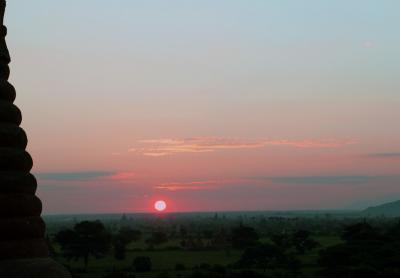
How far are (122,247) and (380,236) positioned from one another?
82.5 ft

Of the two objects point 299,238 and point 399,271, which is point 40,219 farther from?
point 299,238

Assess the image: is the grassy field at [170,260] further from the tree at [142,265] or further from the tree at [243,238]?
the tree at [243,238]

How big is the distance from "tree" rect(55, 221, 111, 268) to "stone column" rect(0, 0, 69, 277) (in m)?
45.3

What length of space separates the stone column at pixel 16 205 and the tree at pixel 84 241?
4526cm

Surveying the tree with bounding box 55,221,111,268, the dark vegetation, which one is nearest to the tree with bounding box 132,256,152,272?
the dark vegetation

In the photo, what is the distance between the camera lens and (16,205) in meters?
9.06

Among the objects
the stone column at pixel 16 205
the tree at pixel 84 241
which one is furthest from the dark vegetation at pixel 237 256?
the stone column at pixel 16 205

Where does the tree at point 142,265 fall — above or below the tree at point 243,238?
below

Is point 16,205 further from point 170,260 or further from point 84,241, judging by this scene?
point 170,260

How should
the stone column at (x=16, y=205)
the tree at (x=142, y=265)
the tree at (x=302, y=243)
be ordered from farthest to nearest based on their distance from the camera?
the tree at (x=302, y=243) → the tree at (x=142, y=265) → the stone column at (x=16, y=205)

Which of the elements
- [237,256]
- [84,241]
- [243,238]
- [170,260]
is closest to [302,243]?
[237,256]

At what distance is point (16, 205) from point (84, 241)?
155ft

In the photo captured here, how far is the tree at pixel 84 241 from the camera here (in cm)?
5431

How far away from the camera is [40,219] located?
941 cm
